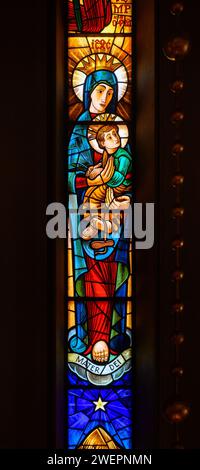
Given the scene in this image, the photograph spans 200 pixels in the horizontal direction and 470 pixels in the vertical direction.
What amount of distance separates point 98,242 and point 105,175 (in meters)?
0.39

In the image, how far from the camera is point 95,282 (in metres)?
3.48

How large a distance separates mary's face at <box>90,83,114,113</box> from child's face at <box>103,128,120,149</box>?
0.45ft

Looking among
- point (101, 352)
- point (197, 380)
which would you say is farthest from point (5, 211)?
point (197, 380)

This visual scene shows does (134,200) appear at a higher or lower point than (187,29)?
lower

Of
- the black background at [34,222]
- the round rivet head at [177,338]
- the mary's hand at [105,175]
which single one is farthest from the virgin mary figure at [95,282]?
the round rivet head at [177,338]

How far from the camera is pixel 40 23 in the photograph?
3207 mm

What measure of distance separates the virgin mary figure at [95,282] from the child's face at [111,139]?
8cm

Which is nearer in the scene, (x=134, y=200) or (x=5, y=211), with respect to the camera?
(x=5, y=211)

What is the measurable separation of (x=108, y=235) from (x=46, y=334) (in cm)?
69

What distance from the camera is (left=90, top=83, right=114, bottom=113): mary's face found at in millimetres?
3543

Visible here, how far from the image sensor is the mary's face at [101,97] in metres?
3.54

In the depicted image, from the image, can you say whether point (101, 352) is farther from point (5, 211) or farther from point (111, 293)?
point (5, 211)

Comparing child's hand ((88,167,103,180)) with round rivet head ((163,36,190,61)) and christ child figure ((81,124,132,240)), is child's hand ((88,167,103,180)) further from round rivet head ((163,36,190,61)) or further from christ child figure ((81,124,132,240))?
round rivet head ((163,36,190,61))
